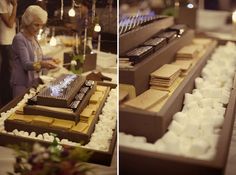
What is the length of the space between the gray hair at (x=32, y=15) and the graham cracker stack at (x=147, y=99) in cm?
71

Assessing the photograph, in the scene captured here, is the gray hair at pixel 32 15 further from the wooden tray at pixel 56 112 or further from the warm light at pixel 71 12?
the wooden tray at pixel 56 112

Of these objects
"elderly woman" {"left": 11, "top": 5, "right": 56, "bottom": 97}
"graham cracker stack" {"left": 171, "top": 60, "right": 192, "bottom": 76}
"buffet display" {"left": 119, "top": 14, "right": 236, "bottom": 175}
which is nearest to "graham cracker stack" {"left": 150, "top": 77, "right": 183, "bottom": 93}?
"buffet display" {"left": 119, "top": 14, "right": 236, "bottom": 175}

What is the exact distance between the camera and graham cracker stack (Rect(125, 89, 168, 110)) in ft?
5.83

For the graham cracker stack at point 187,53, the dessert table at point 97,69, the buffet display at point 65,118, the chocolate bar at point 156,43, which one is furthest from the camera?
the graham cracker stack at point 187,53

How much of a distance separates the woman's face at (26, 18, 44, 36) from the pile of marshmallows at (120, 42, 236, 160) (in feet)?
2.65

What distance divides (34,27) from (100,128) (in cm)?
68

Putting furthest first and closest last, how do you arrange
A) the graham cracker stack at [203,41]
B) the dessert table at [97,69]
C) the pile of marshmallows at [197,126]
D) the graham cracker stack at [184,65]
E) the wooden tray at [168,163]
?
the graham cracker stack at [203,41] < the graham cracker stack at [184,65] < the dessert table at [97,69] < the pile of marshmallows at [197,126] < the wooden tray at [168,163]

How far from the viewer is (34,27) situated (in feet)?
6.92

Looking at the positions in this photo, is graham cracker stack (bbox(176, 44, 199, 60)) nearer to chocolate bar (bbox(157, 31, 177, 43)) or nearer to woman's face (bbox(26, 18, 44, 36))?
chocolate bar (bbox(157, 31, 177, 43))

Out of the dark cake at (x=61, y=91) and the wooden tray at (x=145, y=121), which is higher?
the dark cake at (x=61, y=91)

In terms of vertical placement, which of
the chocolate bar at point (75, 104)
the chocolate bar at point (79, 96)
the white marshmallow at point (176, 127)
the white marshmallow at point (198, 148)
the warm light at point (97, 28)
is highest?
the warm light at point (97, 28)

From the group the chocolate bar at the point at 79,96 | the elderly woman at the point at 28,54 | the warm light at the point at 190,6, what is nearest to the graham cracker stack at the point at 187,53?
the warm light at the point at 190,6

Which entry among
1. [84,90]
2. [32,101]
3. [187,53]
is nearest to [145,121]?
[84,90]

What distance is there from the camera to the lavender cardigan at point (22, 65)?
82.7 inches
